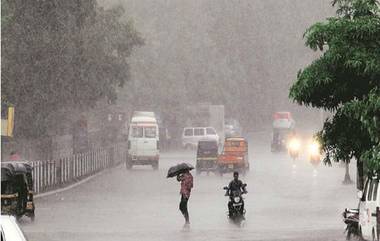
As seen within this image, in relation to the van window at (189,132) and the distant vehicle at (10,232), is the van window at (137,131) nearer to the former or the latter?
the van window at (189,132)

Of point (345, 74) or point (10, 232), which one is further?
point (345, 74)

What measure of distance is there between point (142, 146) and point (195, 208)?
30.3 m

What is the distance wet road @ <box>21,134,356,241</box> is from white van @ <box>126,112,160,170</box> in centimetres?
202

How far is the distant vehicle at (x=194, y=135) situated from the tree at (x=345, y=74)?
77026 millimetres

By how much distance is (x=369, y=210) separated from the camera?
23828 millimetres

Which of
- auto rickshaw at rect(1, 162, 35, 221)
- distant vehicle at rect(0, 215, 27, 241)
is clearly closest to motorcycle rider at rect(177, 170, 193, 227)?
auto rickshaw at rect(1, 162, 35, 221)

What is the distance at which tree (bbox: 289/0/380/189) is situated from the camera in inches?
791

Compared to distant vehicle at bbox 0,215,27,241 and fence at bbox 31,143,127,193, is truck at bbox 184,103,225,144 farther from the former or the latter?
distant vehicle at bbox 0,215,27,241

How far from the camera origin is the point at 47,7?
64750 mm

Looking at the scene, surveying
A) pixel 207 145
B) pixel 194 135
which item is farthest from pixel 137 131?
pixel 194 135

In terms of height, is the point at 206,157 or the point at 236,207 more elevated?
the point at 206,157

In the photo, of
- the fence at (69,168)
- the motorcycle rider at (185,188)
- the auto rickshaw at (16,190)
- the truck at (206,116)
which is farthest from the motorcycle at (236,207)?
the truck at (206,116)

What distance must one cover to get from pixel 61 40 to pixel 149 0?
5945cm

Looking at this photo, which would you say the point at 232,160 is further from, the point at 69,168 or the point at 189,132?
the point at 189,132
